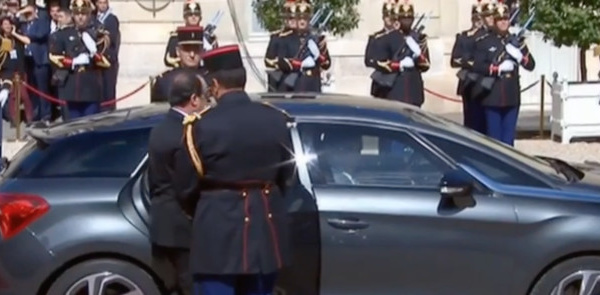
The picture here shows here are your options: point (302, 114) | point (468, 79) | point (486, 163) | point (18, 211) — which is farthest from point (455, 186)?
point (468, 79)

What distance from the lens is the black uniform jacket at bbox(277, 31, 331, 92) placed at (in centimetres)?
1424

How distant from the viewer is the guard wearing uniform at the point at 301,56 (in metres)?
14.2

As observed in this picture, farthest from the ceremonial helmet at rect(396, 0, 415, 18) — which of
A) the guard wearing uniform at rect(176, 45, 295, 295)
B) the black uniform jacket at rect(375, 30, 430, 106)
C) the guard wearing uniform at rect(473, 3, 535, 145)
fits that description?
the guard wearing uniform at rect(176, 45, 295, 295)

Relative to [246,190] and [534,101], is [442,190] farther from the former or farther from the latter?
[534,101]

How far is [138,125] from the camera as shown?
7898mm

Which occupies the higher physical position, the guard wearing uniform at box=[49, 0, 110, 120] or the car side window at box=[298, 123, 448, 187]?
the car side window at box=[298, 123, 448, 187]

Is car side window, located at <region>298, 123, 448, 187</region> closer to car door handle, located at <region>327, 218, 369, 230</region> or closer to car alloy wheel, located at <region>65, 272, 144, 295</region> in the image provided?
car door handle, located at <region>327, 218, 369, 230</region>

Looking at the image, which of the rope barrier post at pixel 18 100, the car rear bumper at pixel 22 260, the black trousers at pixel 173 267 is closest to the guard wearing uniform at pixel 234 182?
the black trousers at pixel 173 267

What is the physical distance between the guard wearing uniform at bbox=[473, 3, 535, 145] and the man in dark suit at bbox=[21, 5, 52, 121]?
6.18m

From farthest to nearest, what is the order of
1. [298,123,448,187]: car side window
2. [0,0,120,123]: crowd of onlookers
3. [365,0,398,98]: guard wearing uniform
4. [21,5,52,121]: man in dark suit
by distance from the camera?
[21,5,52,121]: man in dark suit < [0,0,120,123]: crowd of onlookers < [365,0,398,98]: guard wearing uniform < [298,123,448,187]: car side window

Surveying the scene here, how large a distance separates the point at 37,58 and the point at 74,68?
4.13 meters

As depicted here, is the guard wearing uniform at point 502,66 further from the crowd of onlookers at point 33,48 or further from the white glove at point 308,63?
the crowd of onlookers at point 33,48

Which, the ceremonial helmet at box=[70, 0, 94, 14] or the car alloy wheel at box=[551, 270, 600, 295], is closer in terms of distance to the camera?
the car alloy wheel at box=[551, 270, 600, 295]

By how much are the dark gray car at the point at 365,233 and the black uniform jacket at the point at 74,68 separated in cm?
664
